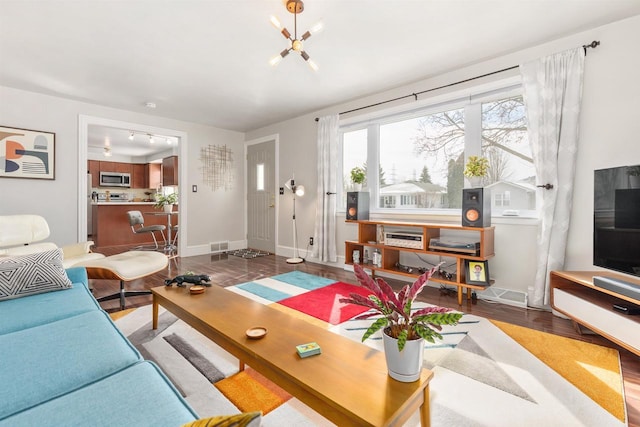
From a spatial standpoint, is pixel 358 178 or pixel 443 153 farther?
pixel 358 178

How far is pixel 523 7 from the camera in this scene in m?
2.28

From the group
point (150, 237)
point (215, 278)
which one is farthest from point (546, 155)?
point (150, 237)

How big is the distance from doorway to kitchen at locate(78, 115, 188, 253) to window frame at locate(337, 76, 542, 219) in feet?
9.46

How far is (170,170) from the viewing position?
7355 mm

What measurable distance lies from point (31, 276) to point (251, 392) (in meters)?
1.57

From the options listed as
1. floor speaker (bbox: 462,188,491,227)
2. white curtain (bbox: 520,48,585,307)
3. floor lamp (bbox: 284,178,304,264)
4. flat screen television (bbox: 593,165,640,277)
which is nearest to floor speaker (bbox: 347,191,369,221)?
floor lamp (bbox: 284,178,304,264)

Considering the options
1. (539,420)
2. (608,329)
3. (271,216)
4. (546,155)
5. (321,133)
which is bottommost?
(539,420)

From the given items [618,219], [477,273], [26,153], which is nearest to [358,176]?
[477,273]

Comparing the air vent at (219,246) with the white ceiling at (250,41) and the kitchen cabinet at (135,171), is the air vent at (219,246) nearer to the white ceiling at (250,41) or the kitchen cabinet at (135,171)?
the white ceiling at (250,41)

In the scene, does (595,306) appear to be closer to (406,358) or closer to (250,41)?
(406,358)

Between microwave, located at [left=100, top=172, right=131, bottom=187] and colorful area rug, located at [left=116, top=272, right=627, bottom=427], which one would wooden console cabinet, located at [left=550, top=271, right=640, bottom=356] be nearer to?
colorful area rug, located at [left=116, top=272, right=627, bottom=427]

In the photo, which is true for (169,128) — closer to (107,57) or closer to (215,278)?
(107,57)

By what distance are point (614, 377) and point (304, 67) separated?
3502 millimetres

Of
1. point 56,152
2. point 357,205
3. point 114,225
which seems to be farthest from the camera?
point 114,225
